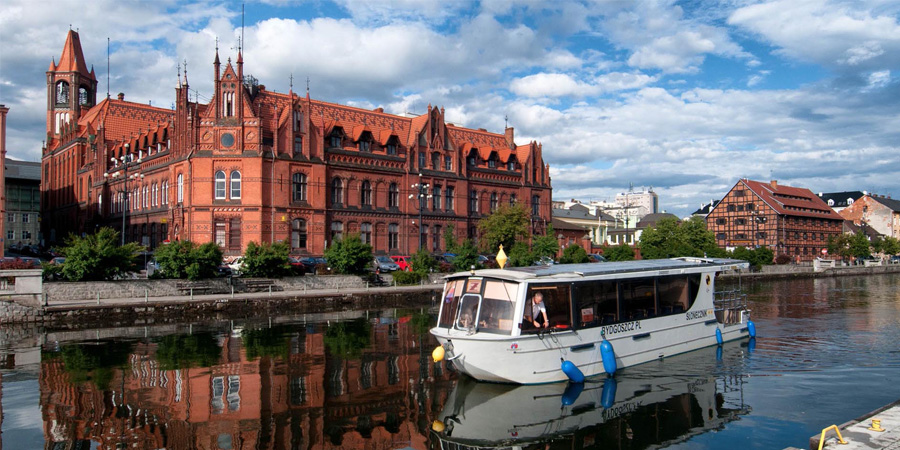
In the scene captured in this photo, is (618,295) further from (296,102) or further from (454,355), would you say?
(296,102)

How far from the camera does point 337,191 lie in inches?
2174

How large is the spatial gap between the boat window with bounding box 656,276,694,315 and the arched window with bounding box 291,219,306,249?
36.7 m

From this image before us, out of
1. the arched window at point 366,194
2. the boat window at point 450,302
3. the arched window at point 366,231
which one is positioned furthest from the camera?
the arched window at point 366,194

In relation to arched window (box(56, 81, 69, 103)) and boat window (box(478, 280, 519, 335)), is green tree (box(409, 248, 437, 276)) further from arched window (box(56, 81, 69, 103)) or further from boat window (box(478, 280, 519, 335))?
arched window (box(56, 81, 69, 103))

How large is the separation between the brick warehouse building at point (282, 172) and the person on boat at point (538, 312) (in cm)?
3662

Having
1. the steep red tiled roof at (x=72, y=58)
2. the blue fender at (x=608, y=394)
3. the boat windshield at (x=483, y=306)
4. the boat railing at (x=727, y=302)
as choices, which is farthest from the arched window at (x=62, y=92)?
the blue fender at (x=608, y=394)

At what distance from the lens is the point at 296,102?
5225 cm

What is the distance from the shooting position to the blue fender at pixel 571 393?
614 inches

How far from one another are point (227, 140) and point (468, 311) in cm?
3844

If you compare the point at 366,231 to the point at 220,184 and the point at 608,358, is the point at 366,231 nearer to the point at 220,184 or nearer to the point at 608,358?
the point at 220,184

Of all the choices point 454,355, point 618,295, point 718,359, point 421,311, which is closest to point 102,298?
point 421,311

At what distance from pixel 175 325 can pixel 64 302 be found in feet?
19.1

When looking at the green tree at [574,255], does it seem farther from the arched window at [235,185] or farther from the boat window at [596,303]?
the boat window at [596,303]

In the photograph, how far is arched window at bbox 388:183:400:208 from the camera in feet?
193
